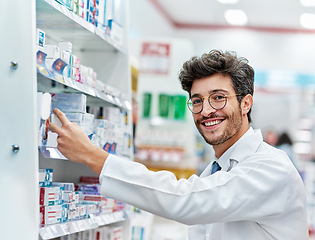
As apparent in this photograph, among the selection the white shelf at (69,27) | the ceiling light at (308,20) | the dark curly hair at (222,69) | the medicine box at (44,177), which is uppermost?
the ceiling light at (308,20)

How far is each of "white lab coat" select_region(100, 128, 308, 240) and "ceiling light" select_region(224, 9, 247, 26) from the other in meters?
8.84

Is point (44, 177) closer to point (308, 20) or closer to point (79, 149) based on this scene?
point (79, 149)

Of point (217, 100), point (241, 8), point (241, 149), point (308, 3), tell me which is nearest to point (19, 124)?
point (217, 100)

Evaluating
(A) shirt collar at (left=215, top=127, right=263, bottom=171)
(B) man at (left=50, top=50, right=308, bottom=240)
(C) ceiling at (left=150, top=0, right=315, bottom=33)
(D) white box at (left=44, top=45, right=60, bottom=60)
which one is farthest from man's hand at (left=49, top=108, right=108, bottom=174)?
(C) ceiling at (left=150, top=0, right=315, bottom=33)

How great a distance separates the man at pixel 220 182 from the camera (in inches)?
78.0

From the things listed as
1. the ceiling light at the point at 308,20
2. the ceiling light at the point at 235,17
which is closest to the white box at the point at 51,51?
the ceiling light at the point at 235,17

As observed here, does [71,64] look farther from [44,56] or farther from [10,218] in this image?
[10,218]

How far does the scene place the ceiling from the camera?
9961mm

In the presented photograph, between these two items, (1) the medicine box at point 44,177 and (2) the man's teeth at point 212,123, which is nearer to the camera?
(1) the medicine box at point 44,177

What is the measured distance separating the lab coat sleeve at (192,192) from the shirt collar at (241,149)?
30cm

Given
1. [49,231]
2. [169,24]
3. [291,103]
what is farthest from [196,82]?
[291,103]

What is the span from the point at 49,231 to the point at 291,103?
14053mm

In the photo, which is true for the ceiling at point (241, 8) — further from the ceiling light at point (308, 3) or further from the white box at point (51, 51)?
the white box at point (51, 51)

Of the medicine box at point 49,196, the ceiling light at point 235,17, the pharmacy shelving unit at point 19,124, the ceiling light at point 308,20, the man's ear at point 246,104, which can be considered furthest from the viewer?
the ceiling light at point 235,17
